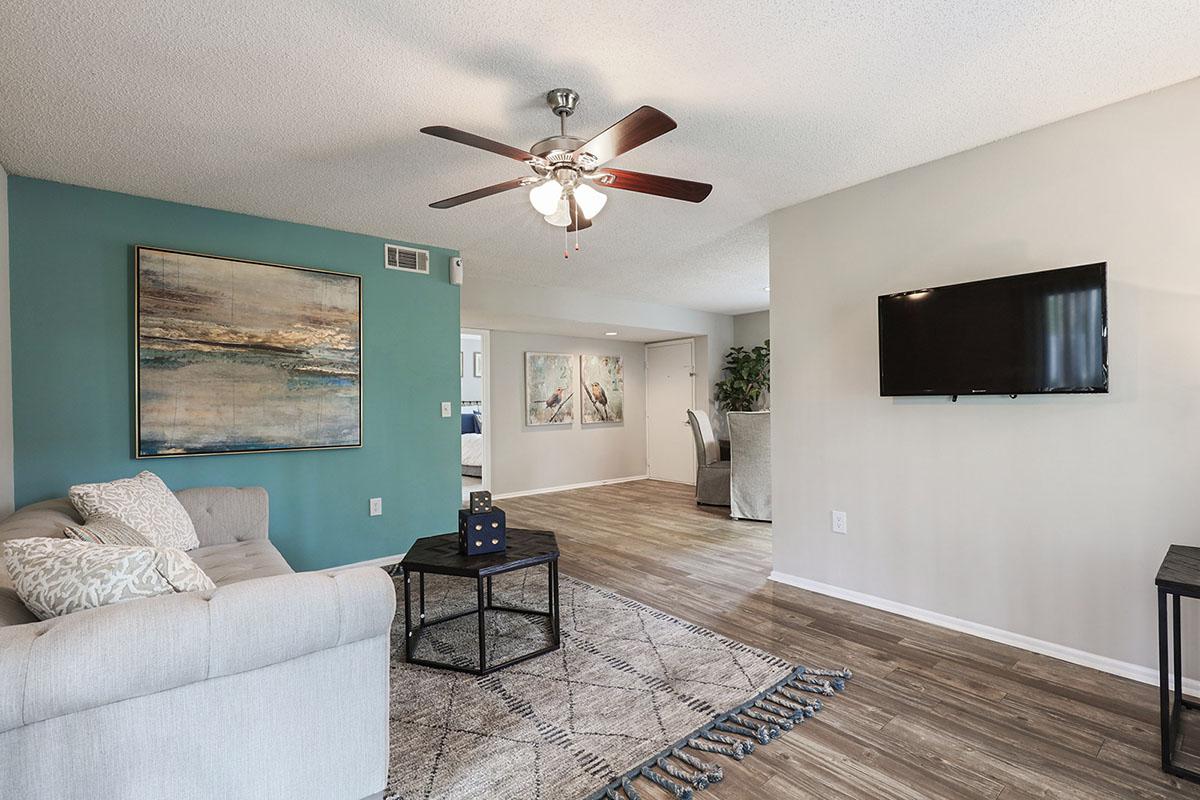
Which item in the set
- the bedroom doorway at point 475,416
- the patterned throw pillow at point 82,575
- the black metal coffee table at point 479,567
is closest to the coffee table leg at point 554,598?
the black metal coffee table at point 479,567

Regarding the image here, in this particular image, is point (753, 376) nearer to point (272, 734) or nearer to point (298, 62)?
point (298, 62)

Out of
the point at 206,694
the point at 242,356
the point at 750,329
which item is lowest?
the point at 206,694

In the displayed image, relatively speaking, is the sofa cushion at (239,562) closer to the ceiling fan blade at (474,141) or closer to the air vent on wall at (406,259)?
the ceiling fan blade at (474,141)

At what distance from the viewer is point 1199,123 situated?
215 cm

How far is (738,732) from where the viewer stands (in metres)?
1.96

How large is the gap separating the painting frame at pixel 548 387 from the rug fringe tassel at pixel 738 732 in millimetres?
5112

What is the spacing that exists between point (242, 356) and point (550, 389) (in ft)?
13.5

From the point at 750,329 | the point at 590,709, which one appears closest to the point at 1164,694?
the point at 590,709

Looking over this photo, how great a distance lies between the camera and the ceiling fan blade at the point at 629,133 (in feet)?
5.71

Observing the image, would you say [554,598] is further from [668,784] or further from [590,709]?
[668,784]

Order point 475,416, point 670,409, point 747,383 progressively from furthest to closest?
1. point 475,416
2. point 670,409
3. point 747,383

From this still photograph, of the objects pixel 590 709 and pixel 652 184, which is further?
pixel 652 184

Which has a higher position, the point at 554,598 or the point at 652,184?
the point at 652,184

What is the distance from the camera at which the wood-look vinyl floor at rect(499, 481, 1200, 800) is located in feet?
5.55
